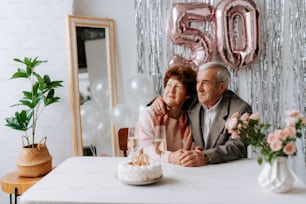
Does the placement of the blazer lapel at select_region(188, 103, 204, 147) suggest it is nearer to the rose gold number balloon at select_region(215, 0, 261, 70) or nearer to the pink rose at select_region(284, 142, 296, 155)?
the rose gold number balloon at select_region(215, 0, 261, 70)

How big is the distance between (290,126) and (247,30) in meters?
1.20

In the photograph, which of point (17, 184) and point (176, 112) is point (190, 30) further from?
point (17, 184)

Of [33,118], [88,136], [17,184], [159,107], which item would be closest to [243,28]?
[159,107]

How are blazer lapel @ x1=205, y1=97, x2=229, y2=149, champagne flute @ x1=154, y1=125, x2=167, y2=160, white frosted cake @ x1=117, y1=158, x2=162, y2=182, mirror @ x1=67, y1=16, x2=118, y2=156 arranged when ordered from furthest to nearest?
1. mirror @ x1=67, y1=16, x2=118, y2=156
2. blazer lapel @ x1=205, y1=97, x2=229, y2=149
3. champagne flute @ x1=154, y1=125, x2=167, y2=160
4. white frosted cake @ x1=117, y1=158, x2=162, y2=182

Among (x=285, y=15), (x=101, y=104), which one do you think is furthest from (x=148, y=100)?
(x=285, y=15)

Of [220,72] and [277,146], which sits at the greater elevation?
[220,72]

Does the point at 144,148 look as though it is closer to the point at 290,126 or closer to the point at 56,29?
the point at 290,126

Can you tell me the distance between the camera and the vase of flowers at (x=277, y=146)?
1.45m

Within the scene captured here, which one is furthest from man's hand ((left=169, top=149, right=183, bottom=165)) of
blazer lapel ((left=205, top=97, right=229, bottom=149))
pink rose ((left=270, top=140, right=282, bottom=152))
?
pink rose ((left=270, top=140, right=282, bottom=152))

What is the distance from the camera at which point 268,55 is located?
8.60 ft

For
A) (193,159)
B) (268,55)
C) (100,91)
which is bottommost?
(193,159)

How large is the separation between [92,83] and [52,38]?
1.44ft

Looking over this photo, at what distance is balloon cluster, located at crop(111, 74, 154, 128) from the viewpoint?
2426mm

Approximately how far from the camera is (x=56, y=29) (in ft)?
8.99
